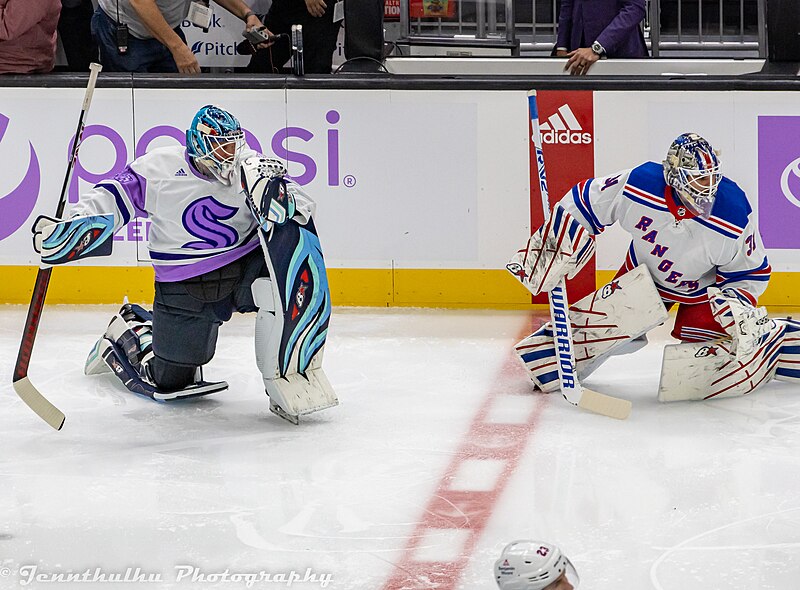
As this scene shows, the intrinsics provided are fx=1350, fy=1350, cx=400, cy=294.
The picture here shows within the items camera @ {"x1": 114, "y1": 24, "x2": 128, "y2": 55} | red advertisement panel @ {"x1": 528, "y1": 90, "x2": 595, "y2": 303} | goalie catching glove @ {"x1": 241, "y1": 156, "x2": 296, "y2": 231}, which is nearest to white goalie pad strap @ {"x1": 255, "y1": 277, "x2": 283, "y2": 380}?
goalie catching glove @ {"x1": 241, "y1": 156, "x2": 296, "y2": 231}

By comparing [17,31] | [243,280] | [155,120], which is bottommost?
[243,280]

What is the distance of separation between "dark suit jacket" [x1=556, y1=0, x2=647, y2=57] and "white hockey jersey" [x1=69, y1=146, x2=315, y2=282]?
2524 millimetres

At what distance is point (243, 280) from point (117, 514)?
111 centimetres

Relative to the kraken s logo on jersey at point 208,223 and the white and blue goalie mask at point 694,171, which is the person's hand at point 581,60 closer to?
the white and blue goalie mask at point 694,171

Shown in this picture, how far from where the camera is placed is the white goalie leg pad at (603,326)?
14.4 feet

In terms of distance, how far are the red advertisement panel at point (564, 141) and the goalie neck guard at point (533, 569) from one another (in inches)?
142

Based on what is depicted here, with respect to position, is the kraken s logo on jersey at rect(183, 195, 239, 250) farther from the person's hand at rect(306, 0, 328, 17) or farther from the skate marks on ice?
the person's hand at rect(306, 0, 328, 17)

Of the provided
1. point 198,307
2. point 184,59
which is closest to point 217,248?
point 198,307

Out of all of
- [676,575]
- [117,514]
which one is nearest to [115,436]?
[117,514]

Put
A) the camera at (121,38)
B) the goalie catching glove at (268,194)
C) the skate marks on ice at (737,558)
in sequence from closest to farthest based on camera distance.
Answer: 1. the skate marks on ice at (737,558)
2. the goalie catching glove at (268,194)
3. the camera at (121,38)

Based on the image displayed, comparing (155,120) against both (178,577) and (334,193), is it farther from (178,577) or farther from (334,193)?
(178,577)

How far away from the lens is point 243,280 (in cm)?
429

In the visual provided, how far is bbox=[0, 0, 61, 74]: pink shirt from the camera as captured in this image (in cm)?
588

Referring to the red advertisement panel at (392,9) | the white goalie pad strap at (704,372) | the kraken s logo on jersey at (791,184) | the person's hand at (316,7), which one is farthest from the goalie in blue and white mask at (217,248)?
the red advertisement panel at (392,9)
